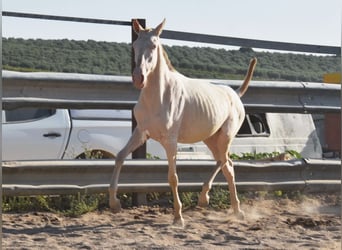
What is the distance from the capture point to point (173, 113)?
6.93 meters

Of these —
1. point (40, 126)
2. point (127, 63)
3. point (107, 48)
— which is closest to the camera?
point (40, 126)

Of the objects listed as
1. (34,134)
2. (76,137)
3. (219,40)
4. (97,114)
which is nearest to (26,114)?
(34,134)

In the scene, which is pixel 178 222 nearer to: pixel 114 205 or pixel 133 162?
pixel 114 205

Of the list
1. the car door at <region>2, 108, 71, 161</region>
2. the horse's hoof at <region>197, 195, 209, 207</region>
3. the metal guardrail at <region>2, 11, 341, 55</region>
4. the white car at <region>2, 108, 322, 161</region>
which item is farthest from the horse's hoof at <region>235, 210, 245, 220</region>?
the car door at <region>2, 108, 71, 161</region>

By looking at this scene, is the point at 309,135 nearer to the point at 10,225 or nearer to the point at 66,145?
the point at 66,145

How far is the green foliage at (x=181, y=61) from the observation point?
12445 mm

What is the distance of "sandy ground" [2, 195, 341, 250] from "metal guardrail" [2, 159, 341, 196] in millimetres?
264

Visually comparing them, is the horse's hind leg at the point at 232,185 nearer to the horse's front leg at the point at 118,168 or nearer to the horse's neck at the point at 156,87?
the horse's front leg at the point at 118,168

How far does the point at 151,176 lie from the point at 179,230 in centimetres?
123

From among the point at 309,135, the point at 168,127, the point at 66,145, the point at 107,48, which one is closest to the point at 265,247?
the point at 168,127

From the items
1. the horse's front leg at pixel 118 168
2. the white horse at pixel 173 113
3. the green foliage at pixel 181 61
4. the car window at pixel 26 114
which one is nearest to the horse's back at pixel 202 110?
the white horse at pixel 173 113

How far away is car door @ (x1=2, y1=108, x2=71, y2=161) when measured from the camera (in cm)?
973

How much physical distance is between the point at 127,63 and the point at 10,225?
769cm

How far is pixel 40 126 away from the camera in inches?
390
